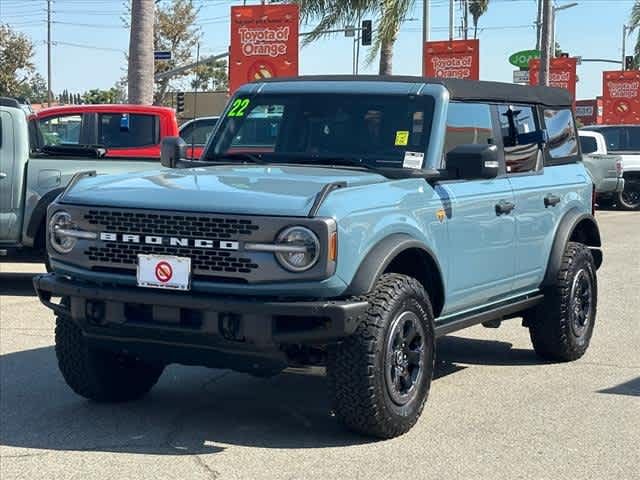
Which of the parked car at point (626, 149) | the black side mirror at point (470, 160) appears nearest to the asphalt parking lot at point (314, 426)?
the black side mirror at point (470, 160)

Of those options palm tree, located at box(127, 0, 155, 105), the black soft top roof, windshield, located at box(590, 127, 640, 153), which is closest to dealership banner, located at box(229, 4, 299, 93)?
palm tree, located at box(127, 0, 155, 105)

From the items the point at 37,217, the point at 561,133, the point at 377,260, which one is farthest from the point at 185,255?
the point at 37,217

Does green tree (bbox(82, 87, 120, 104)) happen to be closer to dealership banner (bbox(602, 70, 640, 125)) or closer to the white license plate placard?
dealership banner (bbox(602, 70, 640, 125))

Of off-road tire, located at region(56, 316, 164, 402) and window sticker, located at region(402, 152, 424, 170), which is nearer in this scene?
off-road tire, located at region(56, 316, 164, 402)

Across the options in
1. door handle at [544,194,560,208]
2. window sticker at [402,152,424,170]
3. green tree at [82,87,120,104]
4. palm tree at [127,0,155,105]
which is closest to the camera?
window sticker at [402,152,424,170]

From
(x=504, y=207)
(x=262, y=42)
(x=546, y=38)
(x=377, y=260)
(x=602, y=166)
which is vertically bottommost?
(x=377, y=260)

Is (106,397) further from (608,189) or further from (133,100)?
(608,189)

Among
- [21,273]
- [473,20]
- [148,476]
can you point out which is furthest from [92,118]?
[473,20]

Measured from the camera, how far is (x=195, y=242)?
17.4 ft

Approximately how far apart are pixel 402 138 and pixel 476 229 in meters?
0.70

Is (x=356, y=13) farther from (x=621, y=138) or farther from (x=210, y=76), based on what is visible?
(x=210, y=76)

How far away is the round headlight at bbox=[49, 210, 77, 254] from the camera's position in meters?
5.71

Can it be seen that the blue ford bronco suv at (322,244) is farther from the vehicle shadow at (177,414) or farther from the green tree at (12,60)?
the green tree at (12,60)

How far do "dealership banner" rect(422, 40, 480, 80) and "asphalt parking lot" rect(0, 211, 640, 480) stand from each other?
1806 cm
